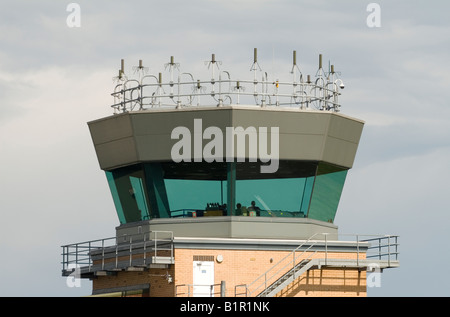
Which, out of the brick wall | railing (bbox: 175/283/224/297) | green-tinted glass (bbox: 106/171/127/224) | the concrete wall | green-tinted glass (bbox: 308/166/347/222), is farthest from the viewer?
green-tinted glass (bbox: 106/171/127/224)

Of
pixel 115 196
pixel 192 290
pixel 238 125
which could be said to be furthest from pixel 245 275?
pixel 115 196

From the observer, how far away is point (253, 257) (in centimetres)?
5122

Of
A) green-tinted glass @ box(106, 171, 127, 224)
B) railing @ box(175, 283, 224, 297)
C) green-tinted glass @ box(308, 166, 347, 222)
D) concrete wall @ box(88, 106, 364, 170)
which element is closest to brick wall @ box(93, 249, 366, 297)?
railing @ box(175, 283, 224, 297)

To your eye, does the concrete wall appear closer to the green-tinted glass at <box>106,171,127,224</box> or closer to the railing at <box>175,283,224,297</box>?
the green-tinted glass at <box>106,171,127,224</box>

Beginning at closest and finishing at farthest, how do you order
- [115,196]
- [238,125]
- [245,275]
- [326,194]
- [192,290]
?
[192,290]
[245,275]
[238,125]
[326,194]
[115,196]

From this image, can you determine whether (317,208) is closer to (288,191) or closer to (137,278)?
(288,191)

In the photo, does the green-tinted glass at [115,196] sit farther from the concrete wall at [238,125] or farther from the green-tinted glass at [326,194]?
the green-tinted glass at [326,194]

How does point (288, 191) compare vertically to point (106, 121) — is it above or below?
below

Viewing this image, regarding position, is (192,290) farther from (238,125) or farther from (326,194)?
(326,194)

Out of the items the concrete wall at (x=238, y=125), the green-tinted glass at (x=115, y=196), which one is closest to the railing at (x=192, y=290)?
the concrete wall at (x=238, y=125)

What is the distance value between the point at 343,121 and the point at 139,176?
29.2 ft

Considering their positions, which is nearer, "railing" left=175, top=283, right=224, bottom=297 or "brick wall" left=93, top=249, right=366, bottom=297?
"railing" left=175, top=283, right=224, bottom=297
